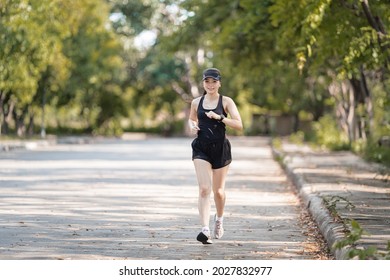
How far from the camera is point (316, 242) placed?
36.0 ft

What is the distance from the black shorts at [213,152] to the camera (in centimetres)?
1052

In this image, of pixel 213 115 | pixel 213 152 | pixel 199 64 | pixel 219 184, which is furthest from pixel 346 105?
pixel 199 64

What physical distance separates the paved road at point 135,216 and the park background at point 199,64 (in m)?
2.97

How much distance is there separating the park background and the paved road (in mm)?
2972

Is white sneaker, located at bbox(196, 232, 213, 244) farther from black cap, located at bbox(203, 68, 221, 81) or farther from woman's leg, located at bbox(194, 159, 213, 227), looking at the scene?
black cap, located at bbox(203, 68, 221, 81)

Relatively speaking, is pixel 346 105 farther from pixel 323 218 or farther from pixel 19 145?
pixel 323 218

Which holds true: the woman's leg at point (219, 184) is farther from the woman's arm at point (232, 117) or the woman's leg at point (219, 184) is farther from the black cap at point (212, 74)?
the black cap at point (212, 74)

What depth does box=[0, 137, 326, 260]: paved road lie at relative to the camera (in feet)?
33.0

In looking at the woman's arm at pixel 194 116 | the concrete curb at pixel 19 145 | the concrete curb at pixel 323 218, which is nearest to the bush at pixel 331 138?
the concrete curb at pixel 19 145

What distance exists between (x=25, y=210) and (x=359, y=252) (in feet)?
23.3

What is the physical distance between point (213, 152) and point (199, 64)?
65232mm
